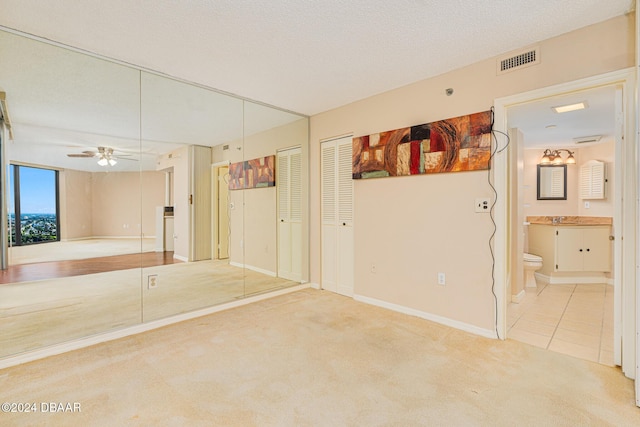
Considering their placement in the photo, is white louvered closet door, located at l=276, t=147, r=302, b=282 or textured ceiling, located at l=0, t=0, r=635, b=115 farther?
white louvered closet door, located at l=276, t=147, r=302, b=282

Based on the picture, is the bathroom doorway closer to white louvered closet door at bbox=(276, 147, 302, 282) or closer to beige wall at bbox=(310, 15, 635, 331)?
beige wall at bbox=(310, 15, 635, 331)

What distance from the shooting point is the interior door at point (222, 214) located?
3.73 metres

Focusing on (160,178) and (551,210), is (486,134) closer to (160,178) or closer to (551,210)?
(160,178)

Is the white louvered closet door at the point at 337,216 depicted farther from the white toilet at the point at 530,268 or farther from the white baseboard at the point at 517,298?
the white toilet at the point at 530,268

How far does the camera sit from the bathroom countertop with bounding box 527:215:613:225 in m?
4.84

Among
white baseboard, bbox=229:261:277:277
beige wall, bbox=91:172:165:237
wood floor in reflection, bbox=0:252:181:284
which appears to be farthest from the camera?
white baseboard, bbox=229:261:277:277

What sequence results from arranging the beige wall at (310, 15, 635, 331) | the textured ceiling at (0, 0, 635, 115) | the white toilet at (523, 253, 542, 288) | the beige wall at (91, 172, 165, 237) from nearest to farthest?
the textured ceiling at (0, 0, 635, 115), the beige wall at (310, 15, 635, 331), the beige wall at (91, 172, 165, 237), the white toilet at (523, 253, 542, 288)

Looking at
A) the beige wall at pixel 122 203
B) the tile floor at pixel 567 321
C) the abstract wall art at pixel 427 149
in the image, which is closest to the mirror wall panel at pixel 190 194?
the beige wall at pixel 122 203

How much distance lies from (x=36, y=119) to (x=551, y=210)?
7.68 meters

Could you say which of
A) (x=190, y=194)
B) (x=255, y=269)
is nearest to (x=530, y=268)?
(x=255, y=269)

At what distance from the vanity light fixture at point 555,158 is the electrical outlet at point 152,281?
6829 mm

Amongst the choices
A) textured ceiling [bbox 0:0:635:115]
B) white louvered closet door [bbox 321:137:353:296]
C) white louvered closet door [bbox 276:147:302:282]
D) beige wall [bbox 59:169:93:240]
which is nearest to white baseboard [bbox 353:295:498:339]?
white louvered closet door [bbox 321:137:353:296]

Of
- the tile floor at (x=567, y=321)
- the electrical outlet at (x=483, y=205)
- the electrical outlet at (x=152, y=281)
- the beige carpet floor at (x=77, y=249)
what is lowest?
the tile floor at (x=567, y=321)

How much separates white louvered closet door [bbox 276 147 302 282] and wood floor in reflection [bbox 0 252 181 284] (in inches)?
62.1
